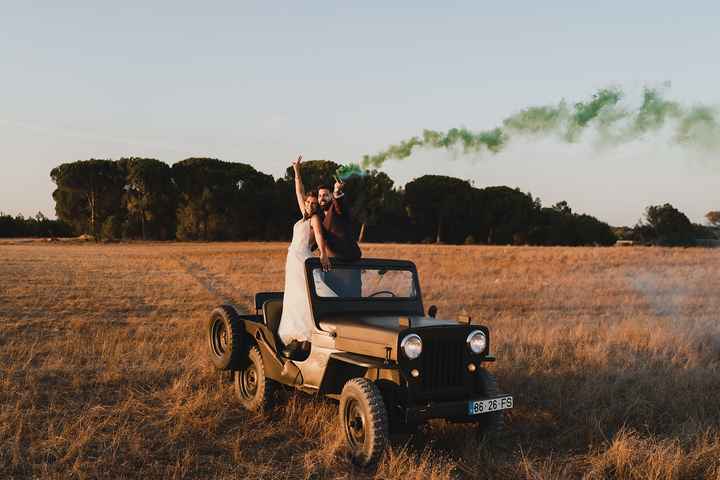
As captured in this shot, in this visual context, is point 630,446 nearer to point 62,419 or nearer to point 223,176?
point 62,419

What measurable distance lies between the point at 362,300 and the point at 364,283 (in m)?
0.23

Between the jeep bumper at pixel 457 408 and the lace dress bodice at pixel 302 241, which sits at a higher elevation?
the lace dress bodice at pixel 302 241

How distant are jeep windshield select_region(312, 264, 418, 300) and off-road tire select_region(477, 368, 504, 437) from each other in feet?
4.46

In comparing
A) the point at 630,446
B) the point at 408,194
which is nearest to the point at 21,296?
the point at 630,446

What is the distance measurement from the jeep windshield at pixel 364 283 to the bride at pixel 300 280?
15 cm

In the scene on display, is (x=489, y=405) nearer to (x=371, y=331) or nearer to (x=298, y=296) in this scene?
(x=371, y=331)

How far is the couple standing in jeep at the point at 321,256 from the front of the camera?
22.0ft

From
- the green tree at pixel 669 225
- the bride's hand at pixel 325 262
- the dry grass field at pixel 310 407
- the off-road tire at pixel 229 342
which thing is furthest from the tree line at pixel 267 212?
the bride's hand at pixel 325 262

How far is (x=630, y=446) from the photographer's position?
5.92 m

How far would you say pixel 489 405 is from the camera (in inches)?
225

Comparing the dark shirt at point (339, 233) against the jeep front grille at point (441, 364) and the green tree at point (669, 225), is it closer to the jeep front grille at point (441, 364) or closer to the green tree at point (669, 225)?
the jeep front grille at point (441, 364)

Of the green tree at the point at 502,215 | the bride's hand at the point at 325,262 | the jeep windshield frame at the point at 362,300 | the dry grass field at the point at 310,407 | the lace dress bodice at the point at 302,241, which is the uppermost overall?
the green tree at the point at 502,215

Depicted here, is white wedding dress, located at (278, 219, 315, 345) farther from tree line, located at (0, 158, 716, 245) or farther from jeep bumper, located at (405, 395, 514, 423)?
tree line, located at (0, 158, 716, 245)

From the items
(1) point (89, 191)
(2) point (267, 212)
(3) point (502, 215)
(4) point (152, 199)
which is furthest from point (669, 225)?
(1) point (89, 191)
